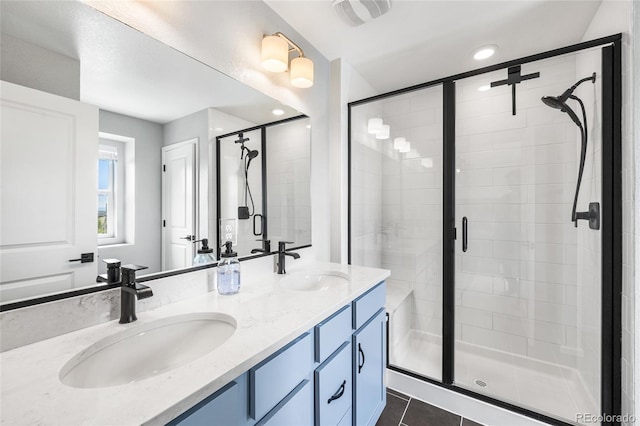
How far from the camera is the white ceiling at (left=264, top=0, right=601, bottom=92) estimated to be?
62.8 inches

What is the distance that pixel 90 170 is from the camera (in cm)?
90

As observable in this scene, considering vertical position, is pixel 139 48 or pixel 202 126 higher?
pixel 139 48

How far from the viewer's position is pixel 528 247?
7.02ft

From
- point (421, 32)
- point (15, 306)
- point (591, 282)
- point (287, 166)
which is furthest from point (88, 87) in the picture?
point (591, 282)

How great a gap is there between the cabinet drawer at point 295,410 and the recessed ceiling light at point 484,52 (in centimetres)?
244

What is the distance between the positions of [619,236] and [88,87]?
7.71 ft

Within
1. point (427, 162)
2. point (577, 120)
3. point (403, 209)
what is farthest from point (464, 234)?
point (577, 120)

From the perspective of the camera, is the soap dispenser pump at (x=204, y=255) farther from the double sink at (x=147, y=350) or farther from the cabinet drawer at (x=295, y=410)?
the cabinet drawer at (x=295, y=410)

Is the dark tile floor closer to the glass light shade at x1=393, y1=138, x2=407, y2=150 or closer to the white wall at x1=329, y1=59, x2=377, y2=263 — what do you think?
the white wall at x1=329, y1=59, x2=377, y2=263

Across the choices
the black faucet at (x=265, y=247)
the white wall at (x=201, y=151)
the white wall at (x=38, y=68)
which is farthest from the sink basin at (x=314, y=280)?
the white wall at (x=38, y=68)

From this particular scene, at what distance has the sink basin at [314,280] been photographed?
1.56 m

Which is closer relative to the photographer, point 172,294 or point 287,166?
point 172,294

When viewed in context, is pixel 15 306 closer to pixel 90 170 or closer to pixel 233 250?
pixel 90 170

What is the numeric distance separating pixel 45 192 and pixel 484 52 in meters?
2.67
